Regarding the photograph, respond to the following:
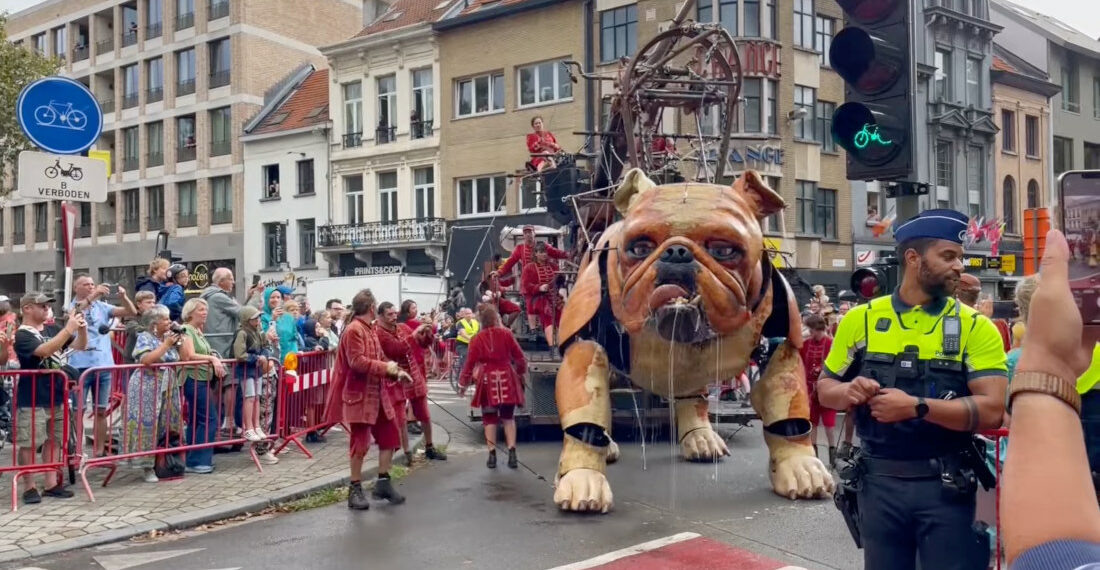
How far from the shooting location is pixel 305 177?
117ft

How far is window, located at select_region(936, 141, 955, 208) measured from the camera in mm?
31781

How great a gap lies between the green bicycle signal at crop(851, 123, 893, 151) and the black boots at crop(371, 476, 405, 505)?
457 cm

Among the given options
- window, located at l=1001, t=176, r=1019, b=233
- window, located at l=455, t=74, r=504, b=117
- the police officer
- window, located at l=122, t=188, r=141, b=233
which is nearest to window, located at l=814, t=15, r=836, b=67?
window, located at l=455, t=74, r=504, b=117

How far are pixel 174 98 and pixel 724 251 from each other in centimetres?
3763


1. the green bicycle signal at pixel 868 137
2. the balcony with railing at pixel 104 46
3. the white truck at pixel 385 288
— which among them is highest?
the balcony with railing at pixel 104 46

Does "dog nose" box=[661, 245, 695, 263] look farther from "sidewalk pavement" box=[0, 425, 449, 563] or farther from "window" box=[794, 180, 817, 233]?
"window" box=[794, 180, 817, 233]

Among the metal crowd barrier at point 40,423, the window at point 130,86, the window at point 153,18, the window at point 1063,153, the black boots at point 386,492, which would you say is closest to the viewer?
the metal crowd barrier at point 40,423

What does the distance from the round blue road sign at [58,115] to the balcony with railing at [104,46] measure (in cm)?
3900

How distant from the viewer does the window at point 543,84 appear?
29.4m

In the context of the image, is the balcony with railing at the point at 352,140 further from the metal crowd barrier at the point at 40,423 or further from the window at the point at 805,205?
the metal crowd barrier at the point at 40,423

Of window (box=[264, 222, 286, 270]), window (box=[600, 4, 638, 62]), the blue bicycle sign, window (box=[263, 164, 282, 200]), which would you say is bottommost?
the blue bicycle sign

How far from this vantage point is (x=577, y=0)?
1130 inches

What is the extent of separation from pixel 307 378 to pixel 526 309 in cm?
328

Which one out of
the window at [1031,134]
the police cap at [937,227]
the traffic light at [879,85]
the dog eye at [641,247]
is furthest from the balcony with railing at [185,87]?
the police cap at [937,227]
